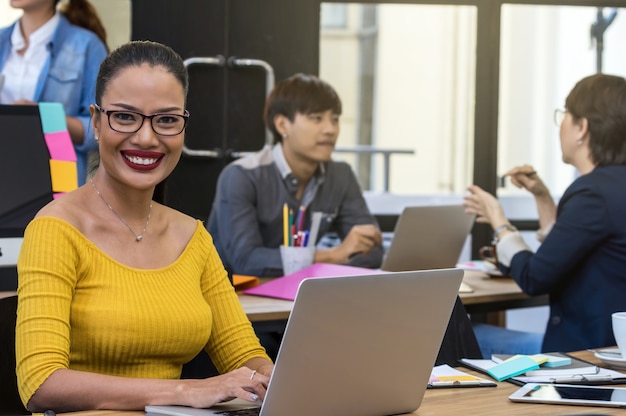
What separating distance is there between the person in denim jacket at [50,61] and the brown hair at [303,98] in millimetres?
664

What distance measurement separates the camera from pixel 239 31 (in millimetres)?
4551

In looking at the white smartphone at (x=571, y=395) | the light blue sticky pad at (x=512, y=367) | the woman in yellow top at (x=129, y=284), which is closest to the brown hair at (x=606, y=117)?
the light blue sticky pad at (x=512, y=367)

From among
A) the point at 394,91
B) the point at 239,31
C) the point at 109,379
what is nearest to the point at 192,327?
the point at 109,379

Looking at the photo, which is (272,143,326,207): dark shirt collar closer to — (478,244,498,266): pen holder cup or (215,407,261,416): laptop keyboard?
(478,244,498,266): pen holder cup

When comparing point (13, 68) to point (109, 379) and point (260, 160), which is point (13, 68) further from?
point (109, 379)

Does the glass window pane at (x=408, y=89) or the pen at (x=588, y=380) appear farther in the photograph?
the glass window pane at (x=408, y=89)

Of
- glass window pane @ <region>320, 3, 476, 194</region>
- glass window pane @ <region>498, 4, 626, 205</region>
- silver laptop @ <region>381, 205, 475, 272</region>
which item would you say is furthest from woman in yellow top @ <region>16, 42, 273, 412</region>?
glass window pane @ <region>498, 4, 626, 205</region>

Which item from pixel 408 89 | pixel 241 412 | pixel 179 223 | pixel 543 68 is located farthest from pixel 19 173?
pixel 543 68

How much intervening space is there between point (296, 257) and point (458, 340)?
819 mm

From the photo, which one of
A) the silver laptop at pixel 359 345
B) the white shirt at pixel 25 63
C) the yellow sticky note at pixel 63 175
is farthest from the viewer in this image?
the white shirt at pixel 25 63

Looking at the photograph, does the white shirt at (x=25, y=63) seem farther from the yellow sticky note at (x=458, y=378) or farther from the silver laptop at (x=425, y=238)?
the yellow sticky note at (x=458, y=378)

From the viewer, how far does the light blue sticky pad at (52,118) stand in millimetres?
2625

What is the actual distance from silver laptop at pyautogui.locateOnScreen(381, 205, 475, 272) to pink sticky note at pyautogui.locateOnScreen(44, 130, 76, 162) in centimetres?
94

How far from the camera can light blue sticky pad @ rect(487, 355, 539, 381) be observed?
6.00ft
